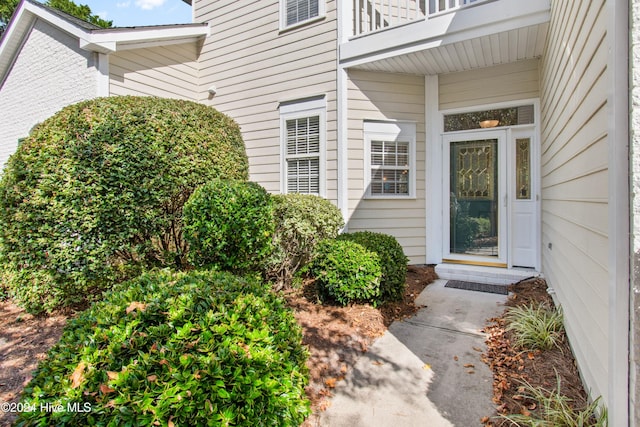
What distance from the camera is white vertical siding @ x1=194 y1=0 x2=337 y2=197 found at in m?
6.02

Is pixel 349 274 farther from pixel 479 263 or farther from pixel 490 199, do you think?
pixel 490 199

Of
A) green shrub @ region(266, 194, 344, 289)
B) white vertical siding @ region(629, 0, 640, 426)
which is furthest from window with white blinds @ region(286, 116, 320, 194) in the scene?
white vertical siding @ region(629, 0, 640, 426)

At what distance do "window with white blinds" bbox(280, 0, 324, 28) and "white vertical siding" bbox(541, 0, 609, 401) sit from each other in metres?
3.88

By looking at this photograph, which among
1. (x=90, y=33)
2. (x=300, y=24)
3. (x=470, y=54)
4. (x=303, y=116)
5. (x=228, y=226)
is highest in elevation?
(x=300, y=24)

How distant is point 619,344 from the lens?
1.54 m

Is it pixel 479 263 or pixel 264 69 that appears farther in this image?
pixel 264 69

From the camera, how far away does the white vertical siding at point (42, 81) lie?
6.12 m

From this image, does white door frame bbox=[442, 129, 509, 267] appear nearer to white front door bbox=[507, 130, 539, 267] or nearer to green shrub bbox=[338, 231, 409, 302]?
white front door bbox=[507, 130, 539, 267]

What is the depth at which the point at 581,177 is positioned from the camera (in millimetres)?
2506

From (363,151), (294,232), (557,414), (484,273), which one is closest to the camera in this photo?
(557,414)

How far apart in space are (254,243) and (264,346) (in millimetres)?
2240

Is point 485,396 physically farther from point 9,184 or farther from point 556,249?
point 9,184

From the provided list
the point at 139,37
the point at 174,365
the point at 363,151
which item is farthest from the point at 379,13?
the point at 174,365

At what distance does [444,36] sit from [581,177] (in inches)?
125
